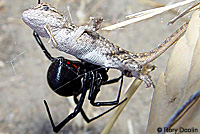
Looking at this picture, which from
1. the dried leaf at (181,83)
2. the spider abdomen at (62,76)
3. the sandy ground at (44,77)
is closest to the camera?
the dried leaf at (181,83)

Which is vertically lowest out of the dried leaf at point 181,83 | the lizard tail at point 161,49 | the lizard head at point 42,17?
the dried leaf at point 181,83

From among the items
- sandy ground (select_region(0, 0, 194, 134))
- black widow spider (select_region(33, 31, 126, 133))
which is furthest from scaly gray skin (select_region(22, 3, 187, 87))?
sandy ground (select_region(0, 0, 194, 134))

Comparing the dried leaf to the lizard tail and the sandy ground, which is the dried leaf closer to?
the lizard tail

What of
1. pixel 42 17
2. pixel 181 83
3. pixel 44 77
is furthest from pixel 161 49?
pixel 44 77

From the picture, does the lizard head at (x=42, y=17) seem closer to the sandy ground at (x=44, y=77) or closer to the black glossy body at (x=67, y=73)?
the black glossy body at (x=67, y=73)

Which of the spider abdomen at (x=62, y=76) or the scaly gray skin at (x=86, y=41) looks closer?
the scaly gray skin at (x=86, y=41)

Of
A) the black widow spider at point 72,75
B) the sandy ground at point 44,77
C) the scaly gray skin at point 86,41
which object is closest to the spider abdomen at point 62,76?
the black widow spider at point 72,75

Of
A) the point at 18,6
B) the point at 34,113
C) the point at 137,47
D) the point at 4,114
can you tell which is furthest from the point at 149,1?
the point at 4,114
